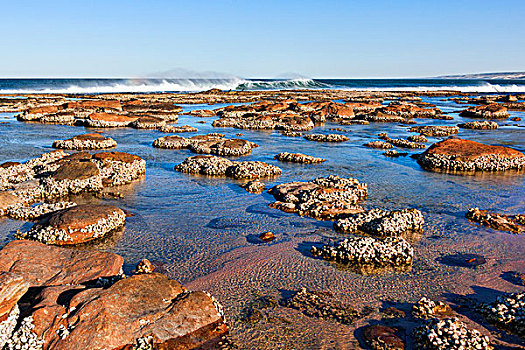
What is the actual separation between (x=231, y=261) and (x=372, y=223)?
6254 mm

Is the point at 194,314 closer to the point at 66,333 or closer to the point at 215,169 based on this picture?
the point at 66,333

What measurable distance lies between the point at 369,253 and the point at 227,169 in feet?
46.9

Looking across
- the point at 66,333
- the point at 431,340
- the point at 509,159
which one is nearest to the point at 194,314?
the point at 66,333

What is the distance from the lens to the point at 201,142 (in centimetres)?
3703

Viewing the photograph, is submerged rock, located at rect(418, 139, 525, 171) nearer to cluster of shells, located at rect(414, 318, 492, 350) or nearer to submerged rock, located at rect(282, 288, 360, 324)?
submerged rock, located at rect(282, 288, 360, 324)

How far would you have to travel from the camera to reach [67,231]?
49.0 feet

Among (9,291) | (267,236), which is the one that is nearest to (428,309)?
(267,236)

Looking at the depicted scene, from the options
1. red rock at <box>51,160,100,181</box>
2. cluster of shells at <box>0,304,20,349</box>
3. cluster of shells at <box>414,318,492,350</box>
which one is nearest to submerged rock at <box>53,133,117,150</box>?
red rock at <box>51,160,100,181</box>

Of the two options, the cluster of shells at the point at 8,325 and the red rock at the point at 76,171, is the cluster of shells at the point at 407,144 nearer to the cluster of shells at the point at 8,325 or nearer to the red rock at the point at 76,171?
the red rock at the point at 76,171

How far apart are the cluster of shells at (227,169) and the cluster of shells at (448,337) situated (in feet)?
55.6

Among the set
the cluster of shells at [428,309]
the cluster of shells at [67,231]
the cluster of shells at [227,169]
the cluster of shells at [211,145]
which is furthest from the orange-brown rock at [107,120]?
the cluster of shells at [428,309]

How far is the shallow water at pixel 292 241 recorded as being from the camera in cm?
1140

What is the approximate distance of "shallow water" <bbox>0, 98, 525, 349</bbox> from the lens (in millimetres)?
11398

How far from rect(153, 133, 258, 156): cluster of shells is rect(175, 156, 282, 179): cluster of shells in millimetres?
6242
